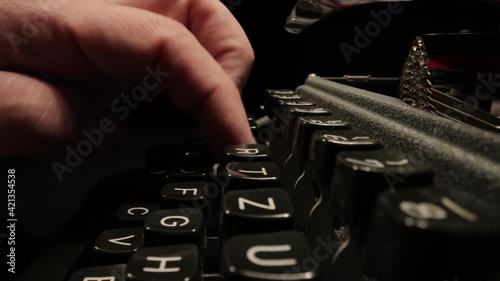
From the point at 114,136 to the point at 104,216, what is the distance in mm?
204

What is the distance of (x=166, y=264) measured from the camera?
0.57 meters

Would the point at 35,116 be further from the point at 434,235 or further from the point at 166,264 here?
the point at 434,235

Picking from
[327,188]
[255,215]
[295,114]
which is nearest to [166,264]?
[255,215]

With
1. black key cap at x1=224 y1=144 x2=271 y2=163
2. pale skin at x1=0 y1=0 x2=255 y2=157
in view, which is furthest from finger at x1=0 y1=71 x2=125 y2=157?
black key cap at x1=224 y1=144 x2=271 y2=163

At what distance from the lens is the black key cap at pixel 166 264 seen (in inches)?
21.1

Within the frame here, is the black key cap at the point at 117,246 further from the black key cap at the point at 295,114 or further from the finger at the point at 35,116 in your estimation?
the black key cap at the point at 295,114

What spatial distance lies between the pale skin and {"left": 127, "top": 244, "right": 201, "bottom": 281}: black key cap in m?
0.32

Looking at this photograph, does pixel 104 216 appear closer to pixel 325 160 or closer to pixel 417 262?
pixel 325 160

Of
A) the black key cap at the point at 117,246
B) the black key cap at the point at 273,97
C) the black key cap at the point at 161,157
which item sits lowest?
the black key cap at the point at 117,246

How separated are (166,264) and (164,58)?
42cm

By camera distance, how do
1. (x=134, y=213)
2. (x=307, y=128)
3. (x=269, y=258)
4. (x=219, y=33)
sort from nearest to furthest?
(x=269, y=258)
(x=307, y=128)
(x=134, y=213)
(x=219, y=33)

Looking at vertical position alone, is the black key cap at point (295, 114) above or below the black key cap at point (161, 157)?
above

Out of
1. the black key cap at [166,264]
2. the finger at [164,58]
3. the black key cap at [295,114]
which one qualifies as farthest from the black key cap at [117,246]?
the black key cap at [295,114]

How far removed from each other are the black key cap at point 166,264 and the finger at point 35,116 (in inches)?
12.1
